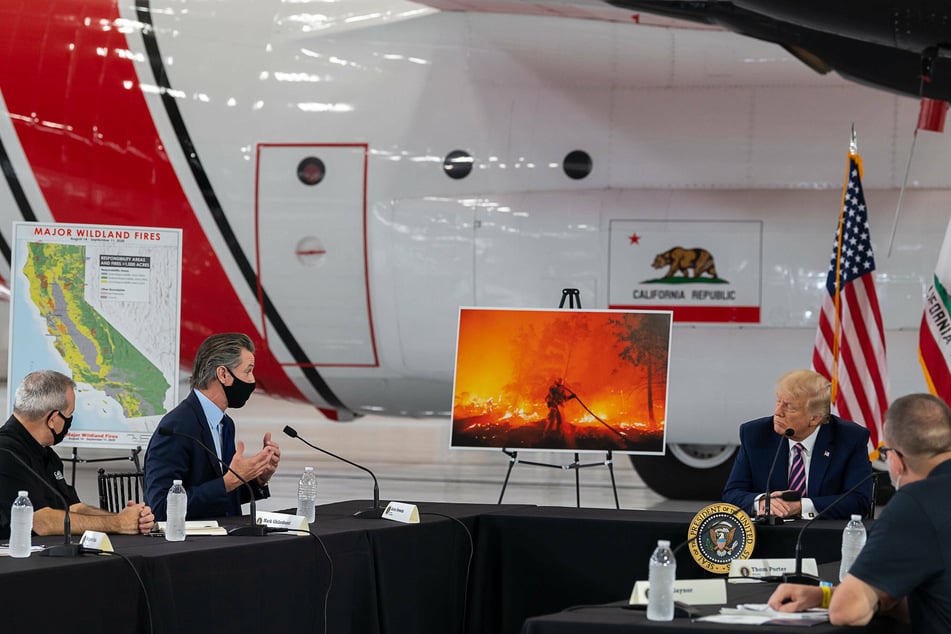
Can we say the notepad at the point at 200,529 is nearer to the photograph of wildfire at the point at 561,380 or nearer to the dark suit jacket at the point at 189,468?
the dark suit jacket at the point at 189,468

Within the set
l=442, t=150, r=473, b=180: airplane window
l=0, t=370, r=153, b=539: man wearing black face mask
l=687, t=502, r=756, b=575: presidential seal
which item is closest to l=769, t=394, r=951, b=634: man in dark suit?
l=687, t=502, r=756, b=575: presidential seal

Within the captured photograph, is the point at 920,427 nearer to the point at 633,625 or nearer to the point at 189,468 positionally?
the point at 633,625

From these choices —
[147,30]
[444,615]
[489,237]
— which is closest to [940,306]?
[489,237]

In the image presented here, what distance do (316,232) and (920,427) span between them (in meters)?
6.74

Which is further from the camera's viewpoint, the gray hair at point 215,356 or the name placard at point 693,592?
the gray hair at point 215,356

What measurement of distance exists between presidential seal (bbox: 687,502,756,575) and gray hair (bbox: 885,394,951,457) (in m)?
1.44

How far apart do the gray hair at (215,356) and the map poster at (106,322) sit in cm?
245

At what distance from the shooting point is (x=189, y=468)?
5441mm

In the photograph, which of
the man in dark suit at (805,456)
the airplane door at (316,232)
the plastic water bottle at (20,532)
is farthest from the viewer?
the airplane door at (316,232)

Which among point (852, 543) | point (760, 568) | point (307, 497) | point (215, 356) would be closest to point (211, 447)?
point (215, 356)

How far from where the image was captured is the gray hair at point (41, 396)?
15.5 feet

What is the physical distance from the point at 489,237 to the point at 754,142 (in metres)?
1.98

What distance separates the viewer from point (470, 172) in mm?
9453

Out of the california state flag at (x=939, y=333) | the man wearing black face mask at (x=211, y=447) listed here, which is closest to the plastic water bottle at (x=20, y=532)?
the man wearing black face mask at (x=211, y=447)
